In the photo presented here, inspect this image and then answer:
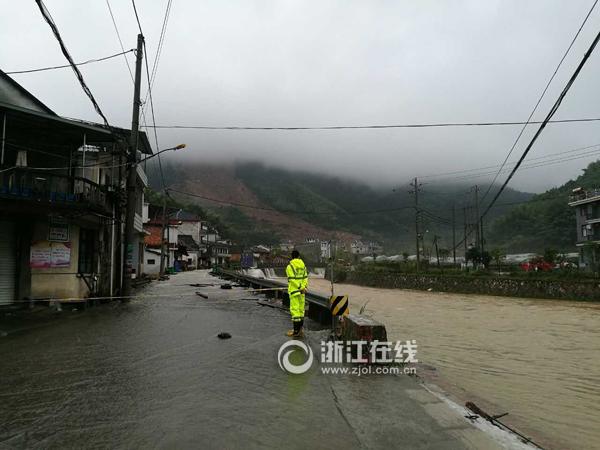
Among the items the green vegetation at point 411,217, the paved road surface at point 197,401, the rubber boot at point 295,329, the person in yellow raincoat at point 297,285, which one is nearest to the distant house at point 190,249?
the green vegetation at point 411,217

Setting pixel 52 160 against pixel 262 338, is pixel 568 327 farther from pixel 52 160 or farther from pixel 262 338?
pixel 52 160

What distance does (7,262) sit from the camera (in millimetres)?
13789

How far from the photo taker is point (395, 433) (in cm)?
438

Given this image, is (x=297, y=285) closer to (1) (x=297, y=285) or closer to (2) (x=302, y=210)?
(1) (x=297, y=285)

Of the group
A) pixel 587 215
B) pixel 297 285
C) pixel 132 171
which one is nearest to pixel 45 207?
pixel 132 171

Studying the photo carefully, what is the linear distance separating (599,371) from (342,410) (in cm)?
726

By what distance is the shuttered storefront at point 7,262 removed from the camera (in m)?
13.6

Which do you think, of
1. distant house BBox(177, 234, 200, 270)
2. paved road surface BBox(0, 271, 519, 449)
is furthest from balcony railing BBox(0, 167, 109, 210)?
distant house BBox(177, 234, 200, 270)

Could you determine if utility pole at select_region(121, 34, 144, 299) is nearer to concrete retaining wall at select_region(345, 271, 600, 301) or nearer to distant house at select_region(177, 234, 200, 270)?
concrete retaining wall at select_region(345, 271, 600, 301)

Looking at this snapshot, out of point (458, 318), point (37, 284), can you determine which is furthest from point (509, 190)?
point (37, 284)

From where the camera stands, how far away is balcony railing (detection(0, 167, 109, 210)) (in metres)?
12.3

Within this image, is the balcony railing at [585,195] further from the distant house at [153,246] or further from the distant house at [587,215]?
the distant house at [153,246]

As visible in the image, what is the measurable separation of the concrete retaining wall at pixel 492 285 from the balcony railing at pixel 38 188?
2715cm

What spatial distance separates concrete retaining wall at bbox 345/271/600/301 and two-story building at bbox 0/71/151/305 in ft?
87.6
